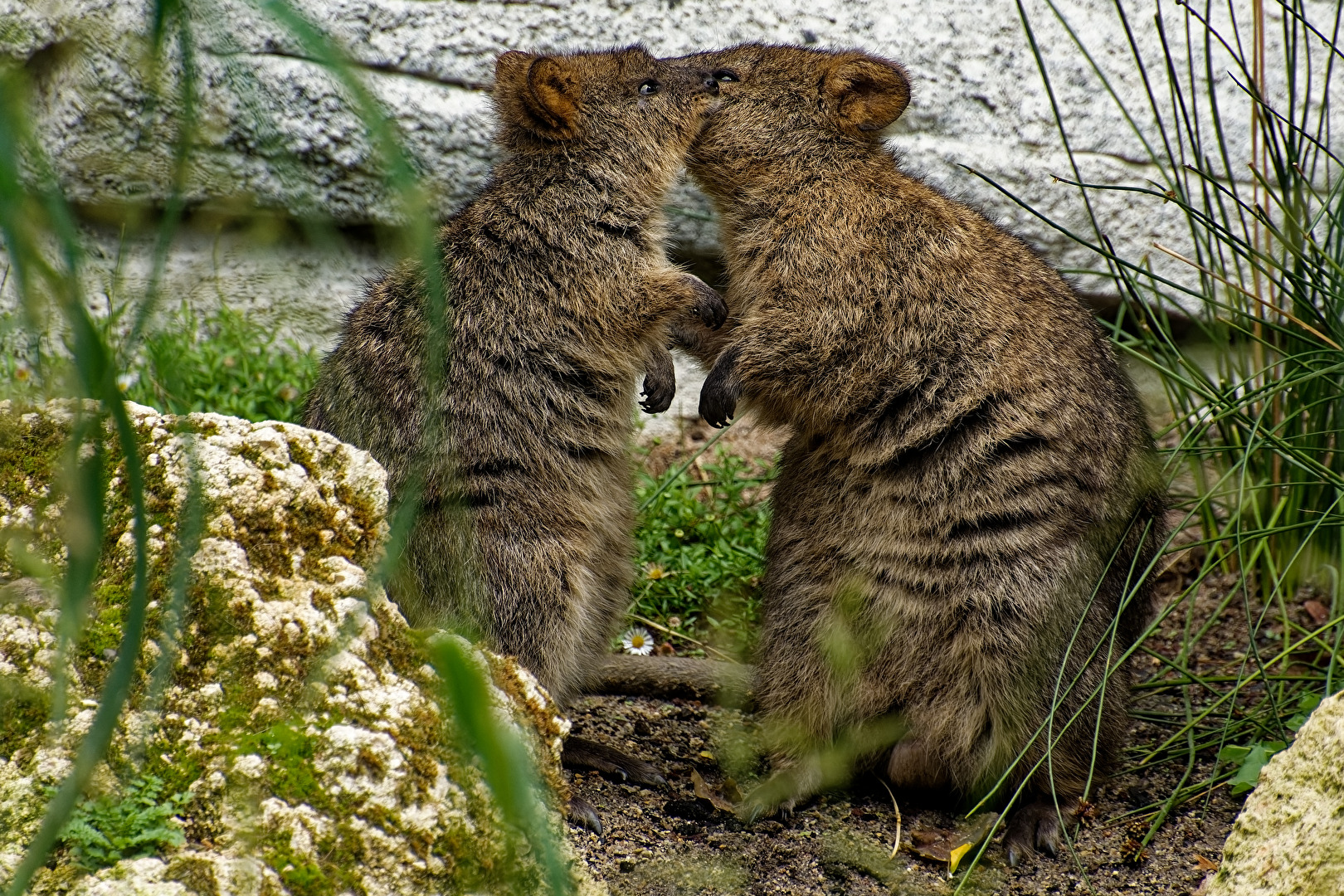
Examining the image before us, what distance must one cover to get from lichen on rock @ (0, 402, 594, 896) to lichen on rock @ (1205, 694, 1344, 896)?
1.49m

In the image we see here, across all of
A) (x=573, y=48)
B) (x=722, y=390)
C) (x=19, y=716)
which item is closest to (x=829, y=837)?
(x=722, y=390)

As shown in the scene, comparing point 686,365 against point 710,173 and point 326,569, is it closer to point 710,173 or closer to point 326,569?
point 710,173

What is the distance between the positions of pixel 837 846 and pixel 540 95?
2.60 meters

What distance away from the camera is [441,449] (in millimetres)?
3920

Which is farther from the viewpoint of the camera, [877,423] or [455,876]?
[877,423]

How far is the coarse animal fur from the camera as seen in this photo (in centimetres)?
391

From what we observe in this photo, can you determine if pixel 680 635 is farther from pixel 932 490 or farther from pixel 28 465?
pixel 28 465

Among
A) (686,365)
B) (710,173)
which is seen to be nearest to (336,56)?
(710,173)

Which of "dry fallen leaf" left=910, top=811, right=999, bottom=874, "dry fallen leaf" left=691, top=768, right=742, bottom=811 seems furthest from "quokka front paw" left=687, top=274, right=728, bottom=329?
"dry fallen leaf" left=910, top=811, right=999, bottom=874

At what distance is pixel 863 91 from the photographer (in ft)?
15.3

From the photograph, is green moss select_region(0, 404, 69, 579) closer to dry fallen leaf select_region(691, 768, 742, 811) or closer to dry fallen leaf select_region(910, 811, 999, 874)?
dry fallen leaf select_region(691, 768, 742, 811)

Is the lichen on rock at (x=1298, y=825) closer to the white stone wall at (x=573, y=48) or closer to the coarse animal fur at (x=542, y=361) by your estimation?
the coarse animal fur at (x=542, y=361)

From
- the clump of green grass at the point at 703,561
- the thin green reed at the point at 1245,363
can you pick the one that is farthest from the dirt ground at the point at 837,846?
the clump of green grass at the point at 703,561

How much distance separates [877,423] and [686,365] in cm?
313
